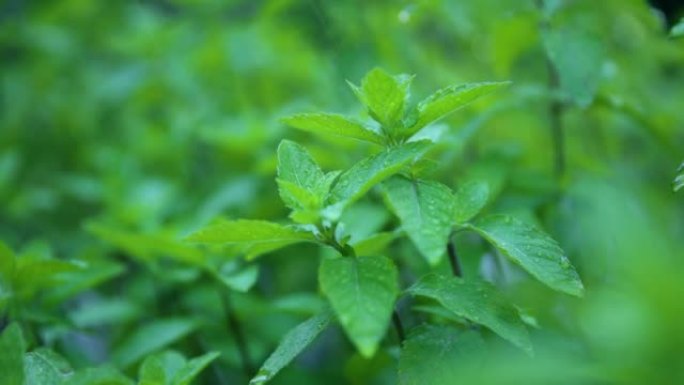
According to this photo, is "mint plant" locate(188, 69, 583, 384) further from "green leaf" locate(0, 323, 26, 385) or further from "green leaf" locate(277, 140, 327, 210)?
"green leaf" locate(0, 323, 26, 385)

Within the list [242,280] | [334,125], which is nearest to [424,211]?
[334,125]

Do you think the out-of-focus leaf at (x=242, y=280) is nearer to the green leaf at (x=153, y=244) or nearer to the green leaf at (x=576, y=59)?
the green leaf at (x=153, y=244)

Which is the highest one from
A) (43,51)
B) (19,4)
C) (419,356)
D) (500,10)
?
(19,4)

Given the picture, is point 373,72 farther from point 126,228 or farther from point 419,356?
point 126,228

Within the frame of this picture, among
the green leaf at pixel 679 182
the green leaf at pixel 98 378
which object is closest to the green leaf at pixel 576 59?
the green leaf at pixel 679 182

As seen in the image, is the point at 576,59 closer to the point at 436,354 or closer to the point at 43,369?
the point at 436,354

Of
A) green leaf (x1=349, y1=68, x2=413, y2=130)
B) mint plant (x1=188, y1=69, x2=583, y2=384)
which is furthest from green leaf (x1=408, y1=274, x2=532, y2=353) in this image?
green leaf (x1=349, y1=68, x2=413, y2=130)

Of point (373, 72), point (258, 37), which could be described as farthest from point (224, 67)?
point (373, 72)
